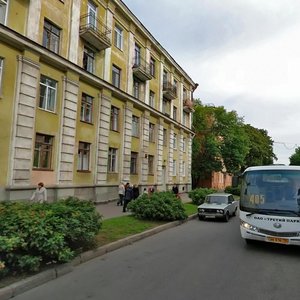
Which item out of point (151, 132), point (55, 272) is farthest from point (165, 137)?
point (55, 272)

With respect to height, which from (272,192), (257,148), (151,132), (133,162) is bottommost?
(272,192)

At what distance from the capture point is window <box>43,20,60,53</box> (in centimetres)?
1930

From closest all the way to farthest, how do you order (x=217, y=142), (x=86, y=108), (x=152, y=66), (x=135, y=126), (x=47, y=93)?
(x=47, y=93), (x=86, y=108), (x=135, y=126), (x=152, y=66), (x=217, y=142)

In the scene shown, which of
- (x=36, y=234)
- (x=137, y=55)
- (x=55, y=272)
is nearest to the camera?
(x=36, y=234)

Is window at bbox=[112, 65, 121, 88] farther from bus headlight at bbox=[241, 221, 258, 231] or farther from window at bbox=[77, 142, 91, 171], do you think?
bus headlight at bbox=[241, 221, 258, 231]

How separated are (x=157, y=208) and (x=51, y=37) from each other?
1186cm

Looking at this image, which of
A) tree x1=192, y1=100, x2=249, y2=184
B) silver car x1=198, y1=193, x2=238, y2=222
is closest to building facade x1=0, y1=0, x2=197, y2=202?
silver car x1=198, y1=193, x2=238, y2=222

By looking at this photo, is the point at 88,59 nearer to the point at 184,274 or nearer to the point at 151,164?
the point at 151,164

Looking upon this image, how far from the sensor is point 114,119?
2655 centimetres

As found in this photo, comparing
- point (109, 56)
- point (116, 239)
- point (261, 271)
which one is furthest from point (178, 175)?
point (261, 271)

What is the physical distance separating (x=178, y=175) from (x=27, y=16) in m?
26.1

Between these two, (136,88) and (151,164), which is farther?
(151,164)

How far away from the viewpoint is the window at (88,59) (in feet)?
75.0

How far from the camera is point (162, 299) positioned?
220 inches
